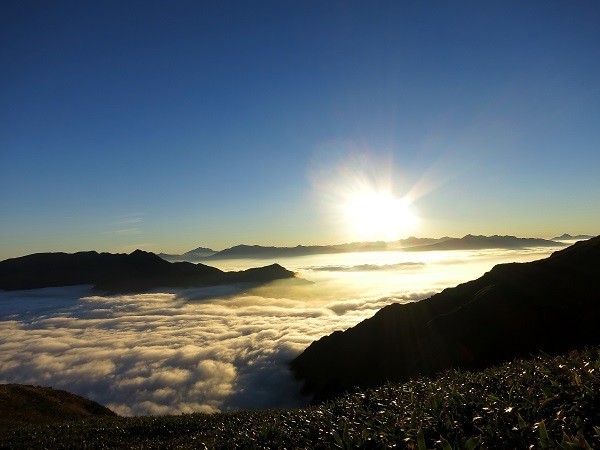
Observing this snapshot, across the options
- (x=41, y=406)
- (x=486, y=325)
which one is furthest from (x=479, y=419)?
(x=41, y=406)

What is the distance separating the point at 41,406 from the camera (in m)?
57.7

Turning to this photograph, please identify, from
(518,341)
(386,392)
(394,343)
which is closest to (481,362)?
(518,341)

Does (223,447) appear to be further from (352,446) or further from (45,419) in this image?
(45,419)

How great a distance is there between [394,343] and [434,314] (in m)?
10.2

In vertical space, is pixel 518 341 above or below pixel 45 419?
above

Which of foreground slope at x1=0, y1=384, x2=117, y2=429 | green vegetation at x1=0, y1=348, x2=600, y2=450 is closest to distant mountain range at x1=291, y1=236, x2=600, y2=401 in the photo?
foreground slope at x1=0, y1=384, x2=117, y2=429

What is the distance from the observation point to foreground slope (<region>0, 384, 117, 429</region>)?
51597 mm

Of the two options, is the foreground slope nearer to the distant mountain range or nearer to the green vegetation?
the distant mountain range

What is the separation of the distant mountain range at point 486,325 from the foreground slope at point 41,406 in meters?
45.7

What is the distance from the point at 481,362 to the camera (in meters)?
55.4

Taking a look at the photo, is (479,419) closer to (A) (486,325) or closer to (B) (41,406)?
(A) (486,325)

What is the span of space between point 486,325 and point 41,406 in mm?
70195

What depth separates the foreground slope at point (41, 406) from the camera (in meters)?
51.6

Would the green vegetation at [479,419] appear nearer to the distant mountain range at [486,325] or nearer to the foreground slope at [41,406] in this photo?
the distant mountain range at [486,325]
